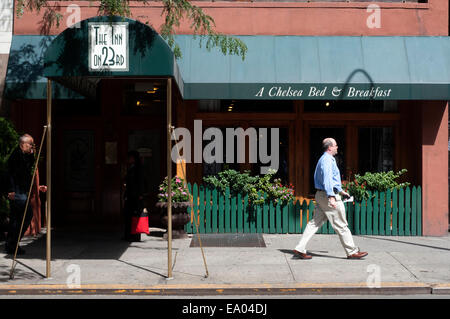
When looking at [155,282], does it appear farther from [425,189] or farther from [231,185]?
[425,189]

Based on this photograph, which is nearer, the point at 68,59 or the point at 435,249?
the point at 68,59

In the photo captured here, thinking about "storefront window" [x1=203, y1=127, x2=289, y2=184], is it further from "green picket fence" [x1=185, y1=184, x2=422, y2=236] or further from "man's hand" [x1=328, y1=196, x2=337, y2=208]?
"man's hand" [x1=328, y1=196, x2=337, y2=208]

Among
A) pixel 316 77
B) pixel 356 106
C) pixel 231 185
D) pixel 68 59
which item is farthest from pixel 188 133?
pixel 68 59

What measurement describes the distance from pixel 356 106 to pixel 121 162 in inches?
217

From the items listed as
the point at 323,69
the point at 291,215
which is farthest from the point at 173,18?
the point at 291,215

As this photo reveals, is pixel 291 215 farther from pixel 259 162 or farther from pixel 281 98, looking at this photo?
pixel 281 98

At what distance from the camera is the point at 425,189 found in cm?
1122

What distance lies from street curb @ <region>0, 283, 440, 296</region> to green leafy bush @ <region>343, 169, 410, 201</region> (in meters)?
4.28

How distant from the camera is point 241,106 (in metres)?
11.8

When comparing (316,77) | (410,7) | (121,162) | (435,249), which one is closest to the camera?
(435,249)

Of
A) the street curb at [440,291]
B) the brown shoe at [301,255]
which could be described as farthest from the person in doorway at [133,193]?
the street curb at [440,291]

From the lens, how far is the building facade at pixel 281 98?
417 inches

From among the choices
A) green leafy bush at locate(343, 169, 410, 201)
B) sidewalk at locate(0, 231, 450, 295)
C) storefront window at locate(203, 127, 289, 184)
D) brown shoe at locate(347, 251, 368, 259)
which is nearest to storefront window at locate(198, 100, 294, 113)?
storefront window at locate(203, 127, 289, 184)

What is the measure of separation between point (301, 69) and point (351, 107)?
1.75 meters
